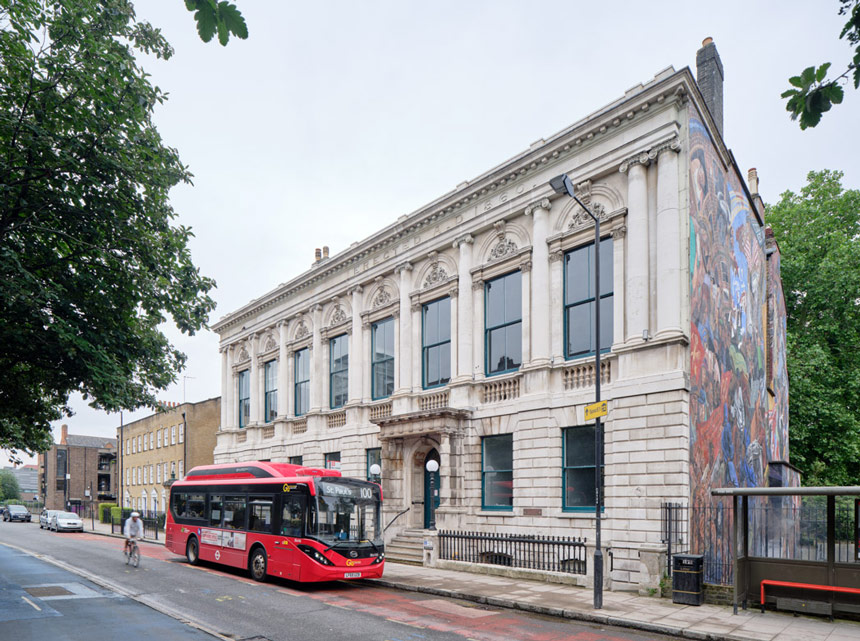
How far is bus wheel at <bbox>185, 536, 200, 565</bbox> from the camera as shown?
23.3 m

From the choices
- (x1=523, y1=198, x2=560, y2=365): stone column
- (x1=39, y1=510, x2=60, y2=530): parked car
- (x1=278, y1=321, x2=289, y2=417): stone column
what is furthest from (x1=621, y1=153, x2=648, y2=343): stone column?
(x1=39, y1=510, x2=60, y2=530): parked car

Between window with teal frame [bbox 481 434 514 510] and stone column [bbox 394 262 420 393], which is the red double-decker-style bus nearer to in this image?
window with teal frame [bbox 481 434 514 510]

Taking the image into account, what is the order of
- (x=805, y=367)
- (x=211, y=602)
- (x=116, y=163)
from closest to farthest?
(x=116, y=163), (x=211, y=602), (x=805, y=367)

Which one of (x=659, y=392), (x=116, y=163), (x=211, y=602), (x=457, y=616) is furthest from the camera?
(x=659, y=392)

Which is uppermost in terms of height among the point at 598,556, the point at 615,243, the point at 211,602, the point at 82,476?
the point at 615,243

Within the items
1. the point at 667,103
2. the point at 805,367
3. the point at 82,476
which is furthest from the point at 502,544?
the point at 82,476

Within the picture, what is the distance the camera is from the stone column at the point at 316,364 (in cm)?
3203

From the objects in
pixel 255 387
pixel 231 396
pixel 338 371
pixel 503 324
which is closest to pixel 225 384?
pixel 231 396

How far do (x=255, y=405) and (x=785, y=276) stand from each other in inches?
1199

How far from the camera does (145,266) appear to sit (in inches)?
567

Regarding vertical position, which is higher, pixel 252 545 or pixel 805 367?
pixel 805 367

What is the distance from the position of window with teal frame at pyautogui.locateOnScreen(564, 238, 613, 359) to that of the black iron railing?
214 inches

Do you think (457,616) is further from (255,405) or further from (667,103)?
(255,405)

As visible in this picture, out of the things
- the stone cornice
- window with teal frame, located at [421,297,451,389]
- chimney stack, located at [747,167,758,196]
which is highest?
chimney stack, located at [747,167,758,196]
